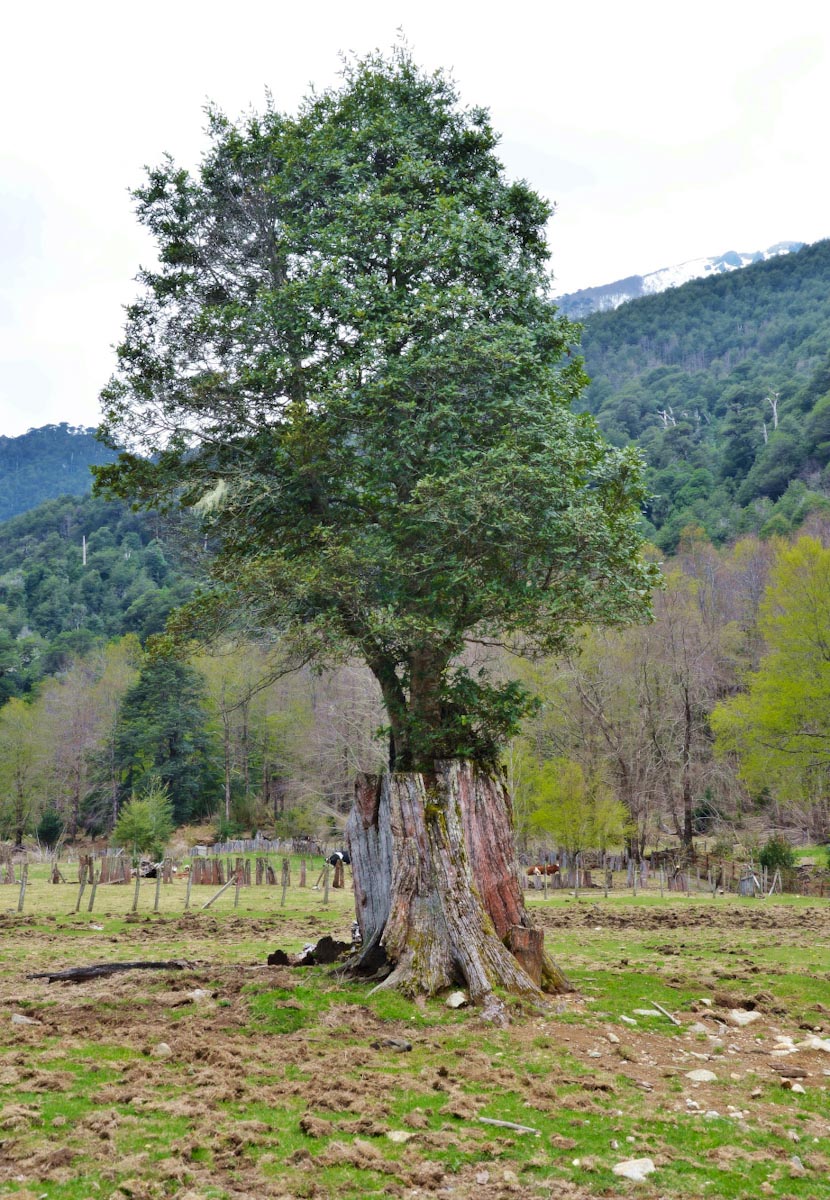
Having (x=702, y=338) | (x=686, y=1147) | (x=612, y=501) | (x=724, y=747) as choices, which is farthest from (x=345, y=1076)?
(x=702, y=338)

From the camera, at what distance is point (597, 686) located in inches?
1725

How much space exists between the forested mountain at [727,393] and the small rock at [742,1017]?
39.0 m

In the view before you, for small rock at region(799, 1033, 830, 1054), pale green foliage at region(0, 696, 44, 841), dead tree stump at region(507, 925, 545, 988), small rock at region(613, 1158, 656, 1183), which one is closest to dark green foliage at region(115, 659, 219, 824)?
pale green foliage at region(0, 696, 44, 841)

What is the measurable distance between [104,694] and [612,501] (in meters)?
66.6

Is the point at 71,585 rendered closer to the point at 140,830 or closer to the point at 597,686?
the point at 140,830

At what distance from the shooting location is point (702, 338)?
465 feet

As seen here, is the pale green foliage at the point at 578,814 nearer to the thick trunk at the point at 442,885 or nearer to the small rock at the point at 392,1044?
the thick trunk at the point at 442,885

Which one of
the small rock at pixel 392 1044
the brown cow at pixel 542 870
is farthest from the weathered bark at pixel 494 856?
the brown cow at pixel 542 870

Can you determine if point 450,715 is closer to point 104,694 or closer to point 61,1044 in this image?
point 61,1044

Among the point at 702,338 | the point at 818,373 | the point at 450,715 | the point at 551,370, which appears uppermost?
the point at 702,338

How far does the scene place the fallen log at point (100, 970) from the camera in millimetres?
12438

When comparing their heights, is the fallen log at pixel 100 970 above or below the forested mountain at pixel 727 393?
below

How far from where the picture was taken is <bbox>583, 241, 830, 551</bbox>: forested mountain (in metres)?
78.7

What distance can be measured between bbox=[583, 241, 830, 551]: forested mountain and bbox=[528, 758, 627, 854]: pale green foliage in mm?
17678
